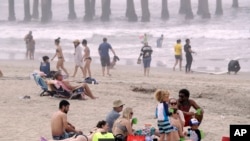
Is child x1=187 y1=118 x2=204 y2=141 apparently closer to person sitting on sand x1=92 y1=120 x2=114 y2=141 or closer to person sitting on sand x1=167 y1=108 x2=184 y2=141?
person sitting on sand x1=167 y1=108 x2=184 y2=141

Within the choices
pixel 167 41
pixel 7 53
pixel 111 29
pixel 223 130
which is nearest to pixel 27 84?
pixel 223 130

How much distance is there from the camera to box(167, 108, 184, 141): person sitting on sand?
369 inches

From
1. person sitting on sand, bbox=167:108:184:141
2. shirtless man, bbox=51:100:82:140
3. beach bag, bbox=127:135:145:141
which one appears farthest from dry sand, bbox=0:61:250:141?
beach bag, bbox=127:135:145:141

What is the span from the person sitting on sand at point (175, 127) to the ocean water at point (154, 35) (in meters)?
15.1

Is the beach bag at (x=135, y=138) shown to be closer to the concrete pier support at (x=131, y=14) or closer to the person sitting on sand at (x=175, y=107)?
the person sitting on sand at (x=175, y=107)

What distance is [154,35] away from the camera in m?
45.5

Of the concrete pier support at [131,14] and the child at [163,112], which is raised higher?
the concrete pier support at [131,14]

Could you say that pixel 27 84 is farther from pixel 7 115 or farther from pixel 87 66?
pixel 7 115

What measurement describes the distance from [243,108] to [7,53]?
18548mm

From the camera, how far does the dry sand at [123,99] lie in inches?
462

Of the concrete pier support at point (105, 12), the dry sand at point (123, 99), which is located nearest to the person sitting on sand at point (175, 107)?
the dry sand at point (123, 99)

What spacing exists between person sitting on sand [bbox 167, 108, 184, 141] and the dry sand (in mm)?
1517

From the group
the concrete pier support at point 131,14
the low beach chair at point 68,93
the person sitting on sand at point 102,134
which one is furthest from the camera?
the concrete pier support at point 131,14

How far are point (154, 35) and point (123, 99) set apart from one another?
101 ft
